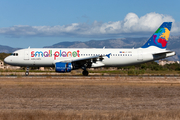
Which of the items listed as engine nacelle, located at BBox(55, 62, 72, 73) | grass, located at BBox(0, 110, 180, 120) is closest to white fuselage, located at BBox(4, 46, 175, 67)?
engine nacelle, located at BBox(55, 62, 72, 73)

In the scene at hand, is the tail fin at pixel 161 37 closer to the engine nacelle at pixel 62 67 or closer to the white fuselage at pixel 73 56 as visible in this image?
the white fuselage at pixel 73 56

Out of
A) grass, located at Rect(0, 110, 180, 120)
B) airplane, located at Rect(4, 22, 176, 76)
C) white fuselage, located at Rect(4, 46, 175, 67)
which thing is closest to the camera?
grass, located at Rect(0, 110, 180, 120)

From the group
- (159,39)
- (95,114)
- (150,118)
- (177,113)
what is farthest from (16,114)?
(159,39)

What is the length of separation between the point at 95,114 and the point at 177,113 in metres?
3.38

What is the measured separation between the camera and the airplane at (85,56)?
34750 millimetres

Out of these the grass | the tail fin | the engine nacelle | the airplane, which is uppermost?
the tail fin

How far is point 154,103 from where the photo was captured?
14.0m

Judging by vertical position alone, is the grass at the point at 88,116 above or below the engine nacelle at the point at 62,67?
below

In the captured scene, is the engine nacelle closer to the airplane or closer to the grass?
the airplane

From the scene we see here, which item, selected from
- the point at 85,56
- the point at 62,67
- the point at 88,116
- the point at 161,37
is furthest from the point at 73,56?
the point at 88,116

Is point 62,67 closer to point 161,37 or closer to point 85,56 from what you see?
point 85,56

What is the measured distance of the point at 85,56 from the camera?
3591 cm

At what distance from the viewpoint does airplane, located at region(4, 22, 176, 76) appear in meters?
34.8

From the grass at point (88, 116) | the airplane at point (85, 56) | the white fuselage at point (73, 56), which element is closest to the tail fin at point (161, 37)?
the airplane at point (85, 56)
